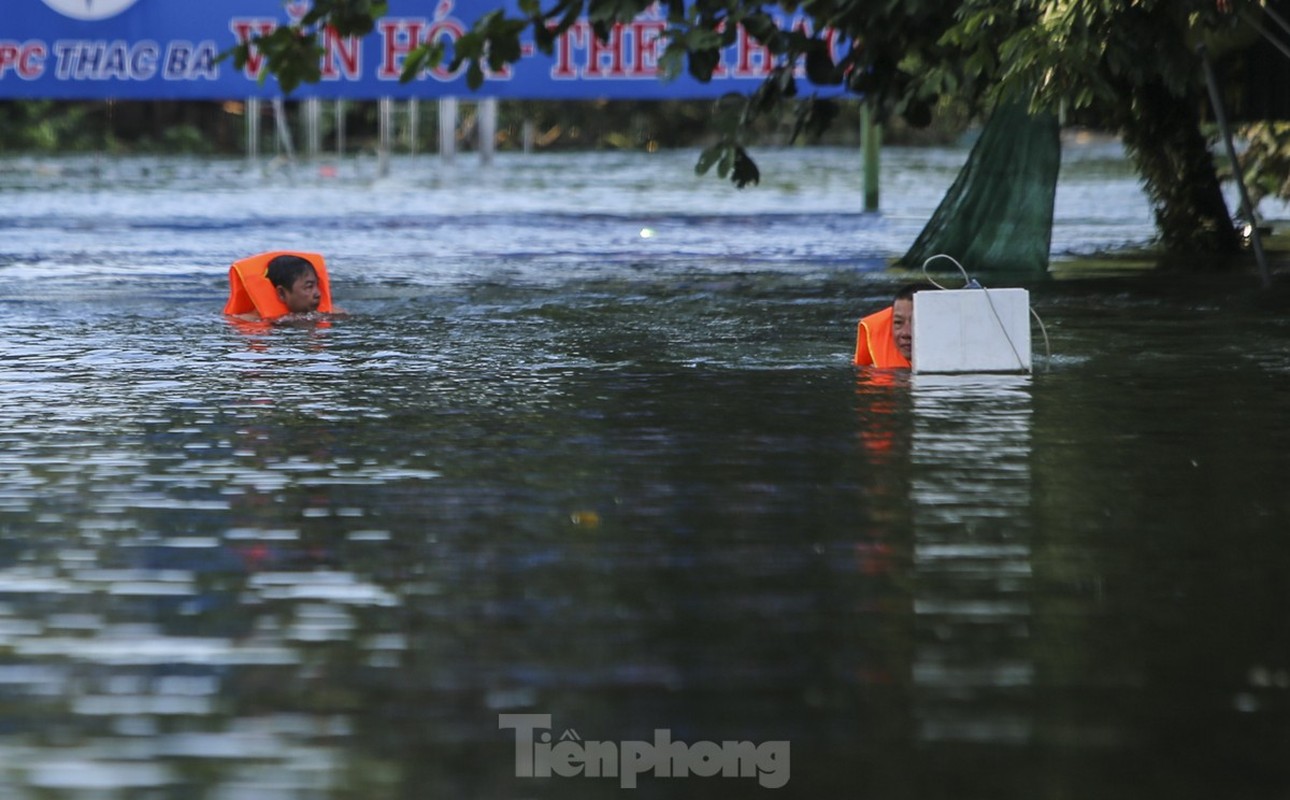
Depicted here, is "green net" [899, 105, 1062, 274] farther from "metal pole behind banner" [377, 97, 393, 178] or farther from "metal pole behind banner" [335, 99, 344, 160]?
"metal pole behind banner" [335, 99, 344, 160]

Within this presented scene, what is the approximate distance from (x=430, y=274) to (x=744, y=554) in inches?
537

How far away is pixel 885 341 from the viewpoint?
524 inches

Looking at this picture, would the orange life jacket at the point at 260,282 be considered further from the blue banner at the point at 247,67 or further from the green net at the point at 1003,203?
the blue banner at the point at 247,67

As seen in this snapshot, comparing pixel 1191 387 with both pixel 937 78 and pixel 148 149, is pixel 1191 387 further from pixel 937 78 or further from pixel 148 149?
pixel 148 149

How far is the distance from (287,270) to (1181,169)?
1042 centimetres

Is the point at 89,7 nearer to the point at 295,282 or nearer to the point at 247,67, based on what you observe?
the point at 247,67

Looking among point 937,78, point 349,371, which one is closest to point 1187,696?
point 349,371

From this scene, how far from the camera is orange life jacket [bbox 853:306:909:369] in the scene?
13250mm

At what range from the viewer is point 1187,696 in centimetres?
561

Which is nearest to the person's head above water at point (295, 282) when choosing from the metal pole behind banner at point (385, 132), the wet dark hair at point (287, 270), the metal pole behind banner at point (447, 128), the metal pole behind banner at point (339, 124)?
the wet dark hair at point (287, 270)

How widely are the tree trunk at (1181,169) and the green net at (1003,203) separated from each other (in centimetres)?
212

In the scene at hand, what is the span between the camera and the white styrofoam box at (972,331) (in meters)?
12.6

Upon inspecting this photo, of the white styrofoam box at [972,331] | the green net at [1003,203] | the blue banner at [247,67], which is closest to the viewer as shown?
the white styrofoam box at [972,331]
